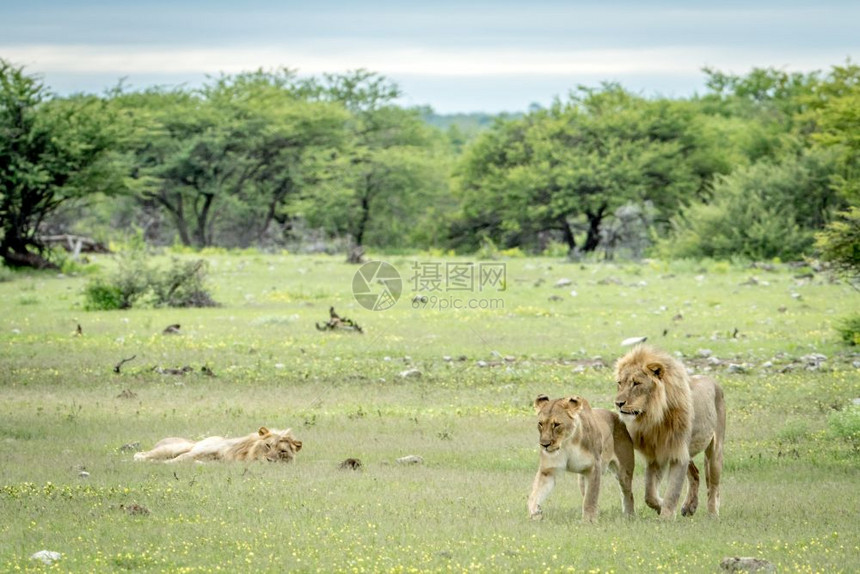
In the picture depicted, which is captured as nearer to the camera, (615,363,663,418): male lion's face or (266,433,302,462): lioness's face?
(615,363,663,418): male lion's face

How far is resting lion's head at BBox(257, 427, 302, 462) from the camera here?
1246cm

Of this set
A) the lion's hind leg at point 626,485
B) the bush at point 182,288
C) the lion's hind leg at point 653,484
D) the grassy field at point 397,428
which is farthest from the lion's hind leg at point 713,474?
the bush at point 182,288

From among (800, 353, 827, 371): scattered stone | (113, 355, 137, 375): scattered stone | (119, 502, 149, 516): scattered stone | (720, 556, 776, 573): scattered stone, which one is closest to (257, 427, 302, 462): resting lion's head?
(119, 502, 149, 516): scattered stone

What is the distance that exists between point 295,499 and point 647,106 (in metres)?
47.3

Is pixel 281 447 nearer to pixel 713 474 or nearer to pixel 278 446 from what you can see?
pixel 278 446

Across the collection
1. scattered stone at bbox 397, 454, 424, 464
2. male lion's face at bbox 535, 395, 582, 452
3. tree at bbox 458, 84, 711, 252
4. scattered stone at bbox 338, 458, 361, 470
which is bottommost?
scattered stone at bbox 397, 454, 424, 464

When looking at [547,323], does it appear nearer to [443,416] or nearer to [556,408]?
[443,416]

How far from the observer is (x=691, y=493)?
10.6 metres

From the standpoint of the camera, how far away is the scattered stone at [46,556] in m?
8.29

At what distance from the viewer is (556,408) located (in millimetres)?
9617

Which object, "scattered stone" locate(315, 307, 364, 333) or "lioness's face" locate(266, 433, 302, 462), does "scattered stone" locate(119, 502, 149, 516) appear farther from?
"scattered stone" locate(315, 307, 364, 333)

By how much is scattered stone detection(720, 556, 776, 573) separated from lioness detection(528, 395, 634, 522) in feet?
5.66

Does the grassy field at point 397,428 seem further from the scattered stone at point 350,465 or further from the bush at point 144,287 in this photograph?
the bush at point 144,287

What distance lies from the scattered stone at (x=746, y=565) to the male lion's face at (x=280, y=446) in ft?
18.0
